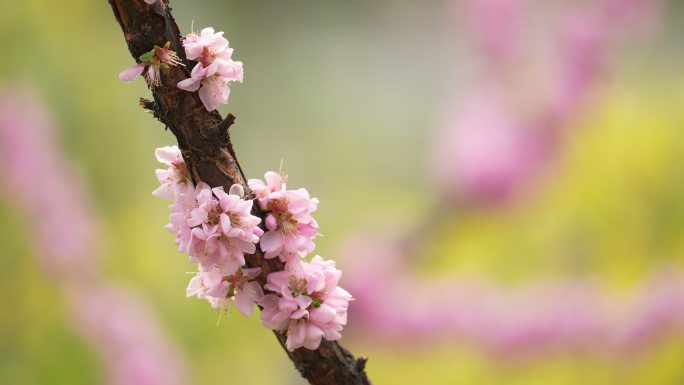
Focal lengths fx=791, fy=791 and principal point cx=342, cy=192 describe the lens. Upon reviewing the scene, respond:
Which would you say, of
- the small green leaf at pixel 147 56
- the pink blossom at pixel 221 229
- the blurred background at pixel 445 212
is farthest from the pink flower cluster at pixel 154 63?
the blurred background at pixel 445 212

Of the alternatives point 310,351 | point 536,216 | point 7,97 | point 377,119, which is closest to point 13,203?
point 7,97

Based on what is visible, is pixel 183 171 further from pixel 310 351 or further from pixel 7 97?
pixel 7 97

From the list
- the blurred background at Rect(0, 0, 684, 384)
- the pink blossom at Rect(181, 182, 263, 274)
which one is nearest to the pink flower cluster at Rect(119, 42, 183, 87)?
the pink blossom at Rect(181, 182, 263, 274)

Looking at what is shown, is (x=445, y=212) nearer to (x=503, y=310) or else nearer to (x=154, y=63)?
(x=503, y=310)

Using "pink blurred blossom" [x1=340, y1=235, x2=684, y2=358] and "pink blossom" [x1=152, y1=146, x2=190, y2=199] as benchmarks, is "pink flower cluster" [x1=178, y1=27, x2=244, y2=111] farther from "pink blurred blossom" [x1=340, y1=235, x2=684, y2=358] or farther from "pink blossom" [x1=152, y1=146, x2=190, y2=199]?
"pink blurred blossom" [x1=340, y1=235, x2=684, y2=358]

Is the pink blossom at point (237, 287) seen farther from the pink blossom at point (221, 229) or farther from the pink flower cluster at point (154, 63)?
the pink flower cluster at point (154, 63)

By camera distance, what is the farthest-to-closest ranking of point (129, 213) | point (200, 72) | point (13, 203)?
1. point (129, 213)
2. point (13, 203)
3. point (200, 72)

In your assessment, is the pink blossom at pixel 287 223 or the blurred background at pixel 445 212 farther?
the blurred background at pixel 445 212
